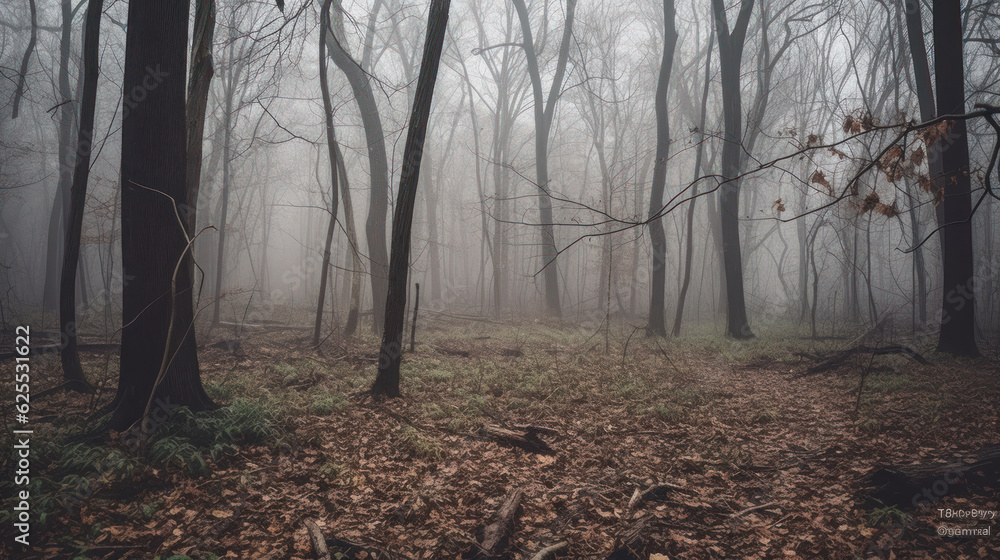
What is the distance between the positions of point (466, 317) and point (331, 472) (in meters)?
11.9

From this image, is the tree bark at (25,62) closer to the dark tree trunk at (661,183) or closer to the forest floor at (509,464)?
the forest floor at (509,464)

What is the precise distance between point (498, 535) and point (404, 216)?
3.85 metres

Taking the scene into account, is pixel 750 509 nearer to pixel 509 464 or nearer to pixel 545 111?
pixel 509 464

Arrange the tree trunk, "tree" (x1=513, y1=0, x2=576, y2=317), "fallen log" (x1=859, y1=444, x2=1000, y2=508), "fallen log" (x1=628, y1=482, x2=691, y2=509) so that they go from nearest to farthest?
"fallen log" (x1=859, y1=444, x2=1000, y2=508)
"fallen log" (x1=628, y1=482, x2=691, y2=509)
the tree trunk
"tree" (x1=513, y1=0, x2=576, y2=317)

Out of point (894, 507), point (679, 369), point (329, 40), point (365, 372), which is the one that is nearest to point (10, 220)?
point (329, 40)

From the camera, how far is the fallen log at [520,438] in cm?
429

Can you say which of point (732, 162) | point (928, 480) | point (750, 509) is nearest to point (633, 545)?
point (750, 509)

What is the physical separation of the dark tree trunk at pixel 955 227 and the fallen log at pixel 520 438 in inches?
320

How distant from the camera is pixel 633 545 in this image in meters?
2.72

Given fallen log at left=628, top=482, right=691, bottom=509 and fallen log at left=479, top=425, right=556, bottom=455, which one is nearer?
fallen log at left=628, top=482, right=691, bottom=509

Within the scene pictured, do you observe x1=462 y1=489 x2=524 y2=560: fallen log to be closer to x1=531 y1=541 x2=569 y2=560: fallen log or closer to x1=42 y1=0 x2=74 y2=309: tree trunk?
x1=531 y1=541 x2=569 y2=560: fallen log

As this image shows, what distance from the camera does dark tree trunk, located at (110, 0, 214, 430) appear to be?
Answer: 3.79 meters

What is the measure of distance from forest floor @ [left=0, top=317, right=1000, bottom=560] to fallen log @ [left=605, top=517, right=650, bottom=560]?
0.06 meters

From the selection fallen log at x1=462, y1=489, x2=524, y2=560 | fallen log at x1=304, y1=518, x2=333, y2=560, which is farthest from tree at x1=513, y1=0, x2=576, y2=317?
fallen log at x1=304, y1=518, x2=333, y2=560
